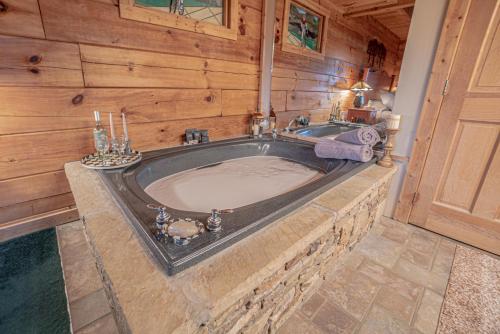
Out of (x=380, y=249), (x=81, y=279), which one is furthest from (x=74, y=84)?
(x=380, y=249)

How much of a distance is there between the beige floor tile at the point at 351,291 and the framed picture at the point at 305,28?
6.36 ft

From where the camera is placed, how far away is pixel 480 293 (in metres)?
1.26

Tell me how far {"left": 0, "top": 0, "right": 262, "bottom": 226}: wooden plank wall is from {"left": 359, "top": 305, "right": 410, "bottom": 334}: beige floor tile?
5.52 ft

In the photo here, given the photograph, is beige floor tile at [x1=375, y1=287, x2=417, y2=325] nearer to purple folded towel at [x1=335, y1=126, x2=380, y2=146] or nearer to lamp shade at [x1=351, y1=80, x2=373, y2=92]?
purple folded towel at [x1=335, y1=126, x2=380, y2=146]

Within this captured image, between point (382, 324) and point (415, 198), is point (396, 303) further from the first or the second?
point (415, 198)

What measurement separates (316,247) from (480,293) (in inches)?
42.8

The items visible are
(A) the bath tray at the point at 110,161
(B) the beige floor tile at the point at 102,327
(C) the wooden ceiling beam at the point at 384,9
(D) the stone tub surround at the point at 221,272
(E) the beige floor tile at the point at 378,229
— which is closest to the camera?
(D) the stone tub surround at the point at 221,272

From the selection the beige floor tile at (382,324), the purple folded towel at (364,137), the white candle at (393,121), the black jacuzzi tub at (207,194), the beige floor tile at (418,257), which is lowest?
the beige floor tile at (382,324)

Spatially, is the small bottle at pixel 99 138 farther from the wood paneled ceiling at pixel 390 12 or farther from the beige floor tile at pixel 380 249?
the wood paneled ceiling at pixel 390 12

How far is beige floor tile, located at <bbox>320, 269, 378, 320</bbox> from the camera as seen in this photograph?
3.75 feet

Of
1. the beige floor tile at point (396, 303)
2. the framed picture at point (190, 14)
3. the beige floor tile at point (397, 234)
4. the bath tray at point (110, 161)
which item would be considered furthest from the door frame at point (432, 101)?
the bath tray at point (110, 161)

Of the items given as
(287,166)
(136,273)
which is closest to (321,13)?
(287,166)

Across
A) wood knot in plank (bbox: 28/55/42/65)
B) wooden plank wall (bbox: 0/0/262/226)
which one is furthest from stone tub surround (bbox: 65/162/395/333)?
wood knot in plank (bbox: 28/55/42/65)

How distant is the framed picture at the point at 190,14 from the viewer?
145cm
